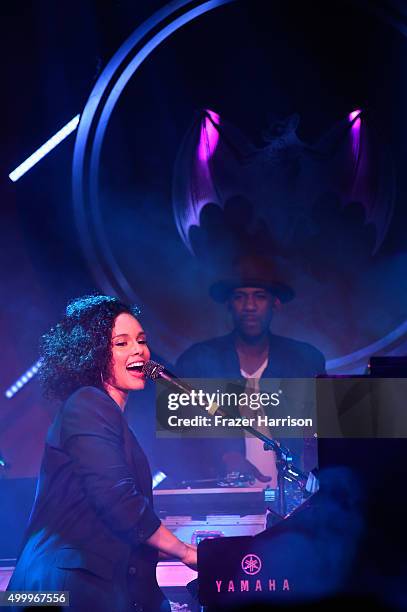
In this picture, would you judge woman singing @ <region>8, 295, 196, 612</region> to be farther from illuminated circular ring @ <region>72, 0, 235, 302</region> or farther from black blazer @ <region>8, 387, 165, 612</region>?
illuminated circular ring @ <region>72, 0, 235, 302</region>

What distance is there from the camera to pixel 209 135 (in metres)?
4.22

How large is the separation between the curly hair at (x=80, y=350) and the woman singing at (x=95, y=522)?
33 cm

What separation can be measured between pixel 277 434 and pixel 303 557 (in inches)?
73.2

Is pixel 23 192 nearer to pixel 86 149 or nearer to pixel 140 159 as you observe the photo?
pixel 86 149

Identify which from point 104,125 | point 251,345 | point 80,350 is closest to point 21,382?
point 80,350

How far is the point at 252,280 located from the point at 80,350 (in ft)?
4.99

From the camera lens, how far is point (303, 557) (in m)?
1.89

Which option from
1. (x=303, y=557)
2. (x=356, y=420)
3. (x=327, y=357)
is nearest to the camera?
(x=303, y=557)

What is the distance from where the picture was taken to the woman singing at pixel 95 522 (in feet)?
7.66

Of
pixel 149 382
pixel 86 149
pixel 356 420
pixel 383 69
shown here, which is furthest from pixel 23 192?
pixel 356 420

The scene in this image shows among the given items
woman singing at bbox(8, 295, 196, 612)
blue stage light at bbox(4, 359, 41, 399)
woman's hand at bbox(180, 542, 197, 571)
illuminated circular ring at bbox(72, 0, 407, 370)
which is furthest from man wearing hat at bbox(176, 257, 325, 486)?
woman's hand at bbox(180, 542, 197, 571)

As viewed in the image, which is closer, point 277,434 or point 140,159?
point 277,434

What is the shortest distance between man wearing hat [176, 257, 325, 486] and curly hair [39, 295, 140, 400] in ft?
3.41

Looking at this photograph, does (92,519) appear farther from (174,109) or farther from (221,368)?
(174,109)
